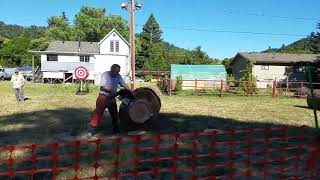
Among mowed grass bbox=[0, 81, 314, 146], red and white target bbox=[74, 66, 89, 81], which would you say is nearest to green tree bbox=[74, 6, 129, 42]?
red and white target bbox=[74, 66, 89, 81]

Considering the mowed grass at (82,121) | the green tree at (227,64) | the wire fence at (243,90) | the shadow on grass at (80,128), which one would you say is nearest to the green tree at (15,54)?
the green tree at (227,64)

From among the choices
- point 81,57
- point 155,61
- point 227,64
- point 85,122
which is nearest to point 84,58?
point 81,57

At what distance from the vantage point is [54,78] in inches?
2087

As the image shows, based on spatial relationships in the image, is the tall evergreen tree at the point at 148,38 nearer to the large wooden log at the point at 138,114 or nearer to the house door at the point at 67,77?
the house door at the point at 67,77

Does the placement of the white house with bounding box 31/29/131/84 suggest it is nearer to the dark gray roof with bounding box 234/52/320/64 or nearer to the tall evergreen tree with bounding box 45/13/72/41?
the dark gray roof with bounding box 234/52/320/64

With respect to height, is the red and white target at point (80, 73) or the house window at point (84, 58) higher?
the house window at point (84, 58)

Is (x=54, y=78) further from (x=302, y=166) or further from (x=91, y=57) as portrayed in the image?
(x=302, y=166)

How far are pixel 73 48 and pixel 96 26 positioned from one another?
903 inches

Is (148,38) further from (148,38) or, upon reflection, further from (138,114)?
(138,114)

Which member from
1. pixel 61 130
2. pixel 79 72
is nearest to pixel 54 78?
pixel 79 72

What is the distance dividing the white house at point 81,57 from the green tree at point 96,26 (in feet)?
65.3

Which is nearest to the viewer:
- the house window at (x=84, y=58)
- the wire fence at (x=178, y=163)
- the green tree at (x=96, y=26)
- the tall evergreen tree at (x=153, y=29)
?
the wire fence at (x=178, y=163)

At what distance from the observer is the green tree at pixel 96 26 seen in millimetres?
80938

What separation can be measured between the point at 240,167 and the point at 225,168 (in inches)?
13.1
